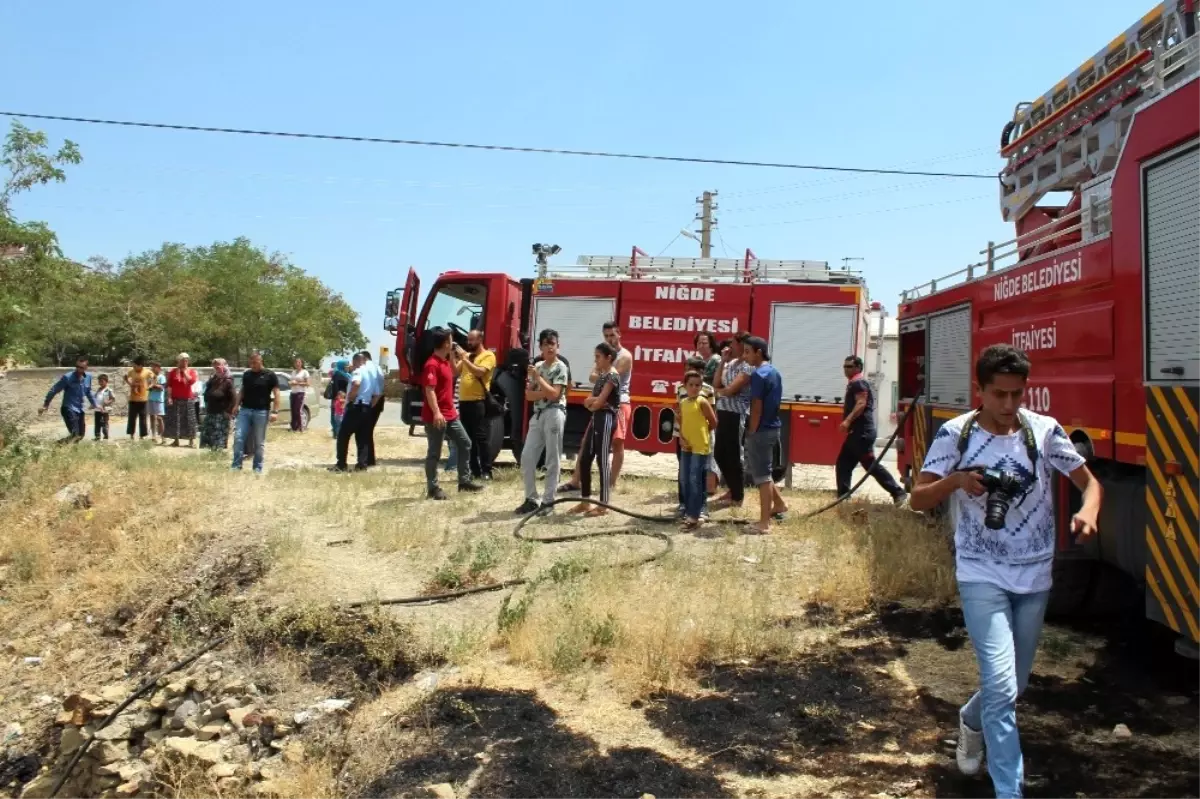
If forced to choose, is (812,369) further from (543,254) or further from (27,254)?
(27,254)

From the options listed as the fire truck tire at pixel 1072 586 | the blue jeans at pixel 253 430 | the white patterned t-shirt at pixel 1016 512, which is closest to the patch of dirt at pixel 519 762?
the white patterned t-shirt at pixel 1016 512

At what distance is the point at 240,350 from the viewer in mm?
46281

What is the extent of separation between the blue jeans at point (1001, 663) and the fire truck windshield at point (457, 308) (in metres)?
10.8

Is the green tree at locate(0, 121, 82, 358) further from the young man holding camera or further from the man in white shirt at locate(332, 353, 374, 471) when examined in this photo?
the young man holding camera

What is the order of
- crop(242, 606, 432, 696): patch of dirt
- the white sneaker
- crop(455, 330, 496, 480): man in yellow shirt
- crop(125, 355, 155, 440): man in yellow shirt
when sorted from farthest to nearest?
crop(125, 355, 155, 440): man in yellow shirt
crop(455, 330, 496, 480): man in yellow shirt
crop(242, 606, 432, 696): patch of dirt
the white sneaker

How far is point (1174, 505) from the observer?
13.9 ft

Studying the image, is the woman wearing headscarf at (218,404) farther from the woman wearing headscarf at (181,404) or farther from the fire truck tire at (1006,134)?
the fire truck tire at (1006,134)

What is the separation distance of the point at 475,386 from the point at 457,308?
134 inches

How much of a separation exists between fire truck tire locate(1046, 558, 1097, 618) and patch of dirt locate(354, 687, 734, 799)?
3.16 meters

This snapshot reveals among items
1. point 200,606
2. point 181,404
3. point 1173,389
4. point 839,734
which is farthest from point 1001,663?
point 181,404

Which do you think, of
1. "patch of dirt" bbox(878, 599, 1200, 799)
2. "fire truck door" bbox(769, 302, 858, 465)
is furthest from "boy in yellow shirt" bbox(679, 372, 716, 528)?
"fire truck door" bbox(769, 302, 858, 465)

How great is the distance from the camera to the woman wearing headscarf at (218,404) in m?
13.2

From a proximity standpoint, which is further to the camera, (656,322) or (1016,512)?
(656,322)

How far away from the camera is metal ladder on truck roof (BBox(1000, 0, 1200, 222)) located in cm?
580
